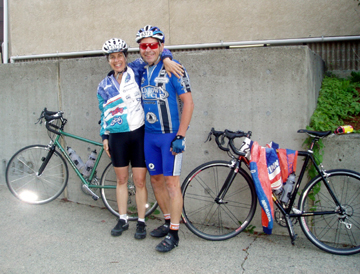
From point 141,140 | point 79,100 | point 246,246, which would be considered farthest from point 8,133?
point 246,246

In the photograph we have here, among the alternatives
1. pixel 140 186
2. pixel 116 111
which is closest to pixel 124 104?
pixel 116 111

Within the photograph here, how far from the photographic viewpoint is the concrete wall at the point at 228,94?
148 inches

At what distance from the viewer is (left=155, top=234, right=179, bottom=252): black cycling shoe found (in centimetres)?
351

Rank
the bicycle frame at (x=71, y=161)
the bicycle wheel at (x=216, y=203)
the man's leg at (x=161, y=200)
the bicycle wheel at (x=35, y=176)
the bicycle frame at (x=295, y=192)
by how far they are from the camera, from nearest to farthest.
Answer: the bicycle frame at (x=295, y=192) → the man's leg at (x=161, y=200) → the bicycle wheel at (x=216, y=203) → the bicycle frame at (x=71, y=161) → the bicycle wheel at (x=35, y=176)

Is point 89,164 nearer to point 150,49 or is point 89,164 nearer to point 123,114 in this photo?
point 123,114

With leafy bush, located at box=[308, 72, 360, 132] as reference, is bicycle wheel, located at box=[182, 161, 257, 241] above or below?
below

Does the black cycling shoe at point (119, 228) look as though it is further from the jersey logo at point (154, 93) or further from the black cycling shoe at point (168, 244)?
the jersey logo at point (154, 93)

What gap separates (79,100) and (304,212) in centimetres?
331

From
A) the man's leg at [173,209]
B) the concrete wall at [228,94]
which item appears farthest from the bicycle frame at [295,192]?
the man's leg at [173,209]

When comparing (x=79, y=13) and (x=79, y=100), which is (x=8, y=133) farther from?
(x=79, y=13)

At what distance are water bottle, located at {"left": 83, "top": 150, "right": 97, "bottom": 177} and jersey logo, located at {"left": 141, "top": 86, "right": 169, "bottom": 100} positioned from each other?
1.49 m

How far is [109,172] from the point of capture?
15.1 feet

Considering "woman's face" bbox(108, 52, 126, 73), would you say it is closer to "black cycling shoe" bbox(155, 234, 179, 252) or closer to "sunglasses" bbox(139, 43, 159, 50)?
"sunglasses" bbox(139, 43, 159, 50)

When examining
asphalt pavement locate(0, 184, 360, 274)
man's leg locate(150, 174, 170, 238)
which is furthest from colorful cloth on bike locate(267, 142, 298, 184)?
man's leg locate(150, 174, 170, 238)
